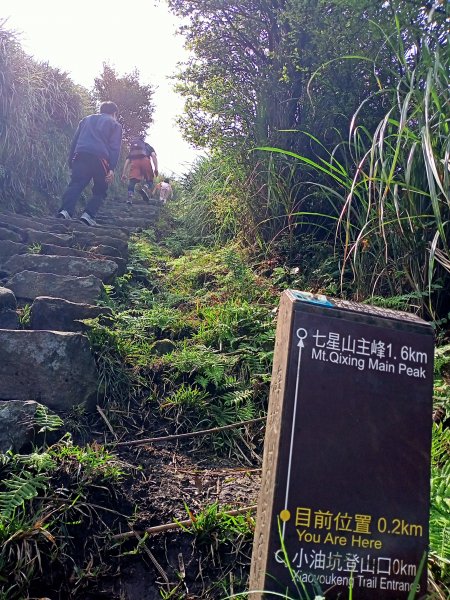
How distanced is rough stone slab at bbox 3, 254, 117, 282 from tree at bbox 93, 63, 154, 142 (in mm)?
11408

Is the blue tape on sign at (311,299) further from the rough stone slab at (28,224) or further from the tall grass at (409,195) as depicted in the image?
the rough stone slab at (28,224)

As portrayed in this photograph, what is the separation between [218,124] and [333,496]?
225 inches

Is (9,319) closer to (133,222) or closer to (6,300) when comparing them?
(6,300)

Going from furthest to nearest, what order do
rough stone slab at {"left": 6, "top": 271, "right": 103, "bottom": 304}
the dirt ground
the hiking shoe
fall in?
the hiking shoe, rough stone slab at {"left": 6, "top": 271, "right": 103, "bottom": 304}, the dirt ground

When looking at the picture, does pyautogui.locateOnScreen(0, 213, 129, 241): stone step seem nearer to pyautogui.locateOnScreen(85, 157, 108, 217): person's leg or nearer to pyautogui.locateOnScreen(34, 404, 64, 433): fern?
pyautogui.locateOnScreen(85, 157, 108, 217): person's leg

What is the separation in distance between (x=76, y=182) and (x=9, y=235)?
209 cm

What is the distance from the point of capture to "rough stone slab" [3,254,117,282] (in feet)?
16.0

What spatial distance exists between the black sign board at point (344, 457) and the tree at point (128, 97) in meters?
14.9

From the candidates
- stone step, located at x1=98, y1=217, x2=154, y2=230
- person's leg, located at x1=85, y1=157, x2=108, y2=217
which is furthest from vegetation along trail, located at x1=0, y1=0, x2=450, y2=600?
person's leg, located at x1=85, y1=157, x2=108, y2=217

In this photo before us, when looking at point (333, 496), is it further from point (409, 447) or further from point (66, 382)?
point (66, 382)

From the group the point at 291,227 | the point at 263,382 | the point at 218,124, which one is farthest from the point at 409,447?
the point at 218,124

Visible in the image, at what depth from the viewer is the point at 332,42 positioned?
516cm

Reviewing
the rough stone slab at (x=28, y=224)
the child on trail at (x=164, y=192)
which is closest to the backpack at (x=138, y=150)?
the child on trail at (x=164, y=192)

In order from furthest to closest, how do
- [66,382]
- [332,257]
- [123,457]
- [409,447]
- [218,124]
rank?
[218,124] → [332,257] → [66,382] → [123,457] → [409,447]
